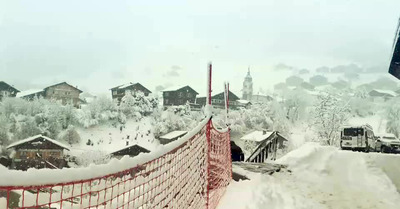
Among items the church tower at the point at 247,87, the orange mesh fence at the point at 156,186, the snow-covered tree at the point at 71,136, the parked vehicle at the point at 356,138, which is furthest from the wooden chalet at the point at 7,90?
the orange mesh fence at the point at 156,186

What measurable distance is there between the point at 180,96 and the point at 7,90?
2138 inches

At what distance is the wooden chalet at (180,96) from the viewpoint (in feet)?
349

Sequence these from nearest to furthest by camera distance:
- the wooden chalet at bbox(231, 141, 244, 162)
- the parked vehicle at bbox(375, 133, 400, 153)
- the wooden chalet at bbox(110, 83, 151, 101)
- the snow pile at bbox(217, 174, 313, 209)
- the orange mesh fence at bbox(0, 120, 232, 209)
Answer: the orange mesh fence at bbox(0, 120, 232, 209)
the snow pile at bbox(217, 174, 313, 209)
the wooden chalet at bbox(231, 141, 244, 162)
the parked vehicle at bbox(375, 133, 400, 153)
the wooden chalet at bbox(110, 83, 151, 101)

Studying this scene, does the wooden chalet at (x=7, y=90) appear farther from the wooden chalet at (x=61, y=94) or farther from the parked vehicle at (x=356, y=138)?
the parked vehicle at (x=356, y=138)

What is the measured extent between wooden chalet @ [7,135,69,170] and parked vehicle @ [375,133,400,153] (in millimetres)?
52963

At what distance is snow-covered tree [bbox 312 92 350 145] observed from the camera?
6245cm

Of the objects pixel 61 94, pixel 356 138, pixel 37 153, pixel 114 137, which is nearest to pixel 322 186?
pixel 356 138

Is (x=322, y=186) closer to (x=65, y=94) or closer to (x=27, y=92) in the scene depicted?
(x=65, y=94)

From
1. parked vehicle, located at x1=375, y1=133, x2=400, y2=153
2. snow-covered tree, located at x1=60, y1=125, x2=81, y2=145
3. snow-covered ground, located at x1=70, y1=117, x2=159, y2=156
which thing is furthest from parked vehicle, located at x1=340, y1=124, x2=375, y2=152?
snow-covered tree, located at x1=60, y1=125, x2=81, y2=145

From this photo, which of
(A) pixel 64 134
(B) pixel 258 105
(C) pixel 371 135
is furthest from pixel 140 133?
(C) pixel 371 135

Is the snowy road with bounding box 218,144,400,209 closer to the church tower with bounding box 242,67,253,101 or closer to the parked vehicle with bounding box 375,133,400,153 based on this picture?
the parked vehicle with bounding box 375,133,400,153

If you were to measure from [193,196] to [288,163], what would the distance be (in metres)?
6.99

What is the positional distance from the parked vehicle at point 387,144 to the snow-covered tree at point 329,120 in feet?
106

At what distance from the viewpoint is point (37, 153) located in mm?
66938
